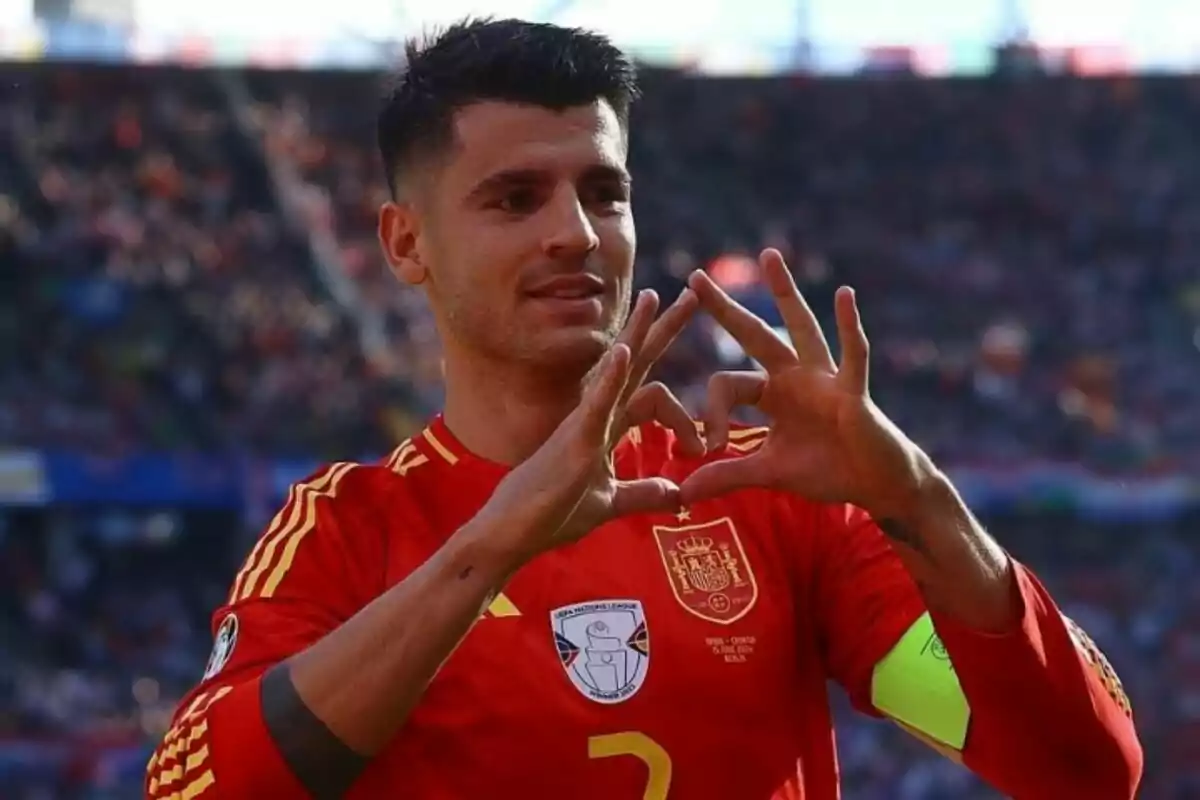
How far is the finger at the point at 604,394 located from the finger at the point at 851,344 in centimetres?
25

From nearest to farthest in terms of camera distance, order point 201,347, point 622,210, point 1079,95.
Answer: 1. point 622,210
2. point 201,347
3. point 1079,95

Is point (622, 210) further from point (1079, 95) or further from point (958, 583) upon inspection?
point (1079, 95)

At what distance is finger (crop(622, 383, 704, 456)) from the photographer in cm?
239

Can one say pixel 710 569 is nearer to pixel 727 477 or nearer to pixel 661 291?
pixel 727 477

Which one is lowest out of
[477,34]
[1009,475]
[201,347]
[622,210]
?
[1009,475]

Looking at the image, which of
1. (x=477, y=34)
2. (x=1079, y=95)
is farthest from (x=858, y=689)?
(x=1079, y=95)

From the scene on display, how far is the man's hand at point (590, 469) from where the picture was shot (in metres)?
2.15

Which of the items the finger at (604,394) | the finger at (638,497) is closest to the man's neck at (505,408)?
the finger at (638,497)

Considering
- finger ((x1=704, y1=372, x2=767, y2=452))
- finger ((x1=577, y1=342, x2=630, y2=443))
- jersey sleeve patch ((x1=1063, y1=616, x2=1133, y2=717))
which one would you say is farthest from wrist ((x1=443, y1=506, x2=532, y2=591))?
jersey sleeve patch ((x1=1063, y1=616, x2=1133, y2=717))

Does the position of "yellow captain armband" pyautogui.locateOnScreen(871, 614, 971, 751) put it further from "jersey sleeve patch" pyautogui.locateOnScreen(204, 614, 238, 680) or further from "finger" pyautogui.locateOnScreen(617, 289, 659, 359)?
"jersey sleeve patch" pyautogui.locateOnScreen(204, 614, 238, 680)

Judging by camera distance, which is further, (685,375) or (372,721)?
(685,375)

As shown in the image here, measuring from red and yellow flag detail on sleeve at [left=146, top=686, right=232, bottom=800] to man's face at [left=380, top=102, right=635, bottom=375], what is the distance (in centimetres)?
65

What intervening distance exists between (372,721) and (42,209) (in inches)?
652

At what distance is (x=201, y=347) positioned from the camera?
16625mm
